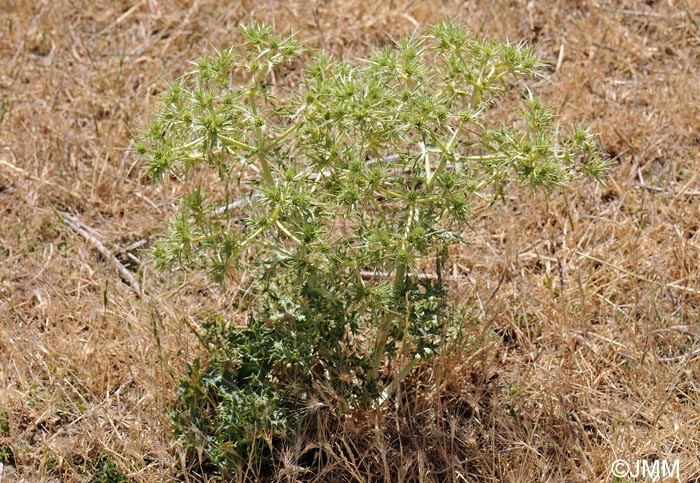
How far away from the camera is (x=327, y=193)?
284cm

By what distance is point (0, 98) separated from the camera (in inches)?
191

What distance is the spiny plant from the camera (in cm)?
273

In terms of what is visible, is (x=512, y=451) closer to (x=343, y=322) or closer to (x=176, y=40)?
(x=343, y=322)

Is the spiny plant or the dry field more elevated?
the spiny plant

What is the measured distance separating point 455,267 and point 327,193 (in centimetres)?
131

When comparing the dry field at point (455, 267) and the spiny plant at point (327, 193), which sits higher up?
the spiny plant at point (327, 193)

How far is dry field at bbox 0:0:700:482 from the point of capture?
3260 millimetres

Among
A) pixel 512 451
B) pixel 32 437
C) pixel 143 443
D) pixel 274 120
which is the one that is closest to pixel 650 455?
pixel 512 451

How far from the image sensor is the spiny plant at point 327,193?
2732mm

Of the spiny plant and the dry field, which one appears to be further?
the dry field

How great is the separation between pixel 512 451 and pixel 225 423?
1044 millimetres

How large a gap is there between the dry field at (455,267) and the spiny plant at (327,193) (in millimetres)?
236

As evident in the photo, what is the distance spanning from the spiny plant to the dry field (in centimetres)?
24

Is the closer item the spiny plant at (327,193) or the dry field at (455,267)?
the spiny plant at (327,193)
